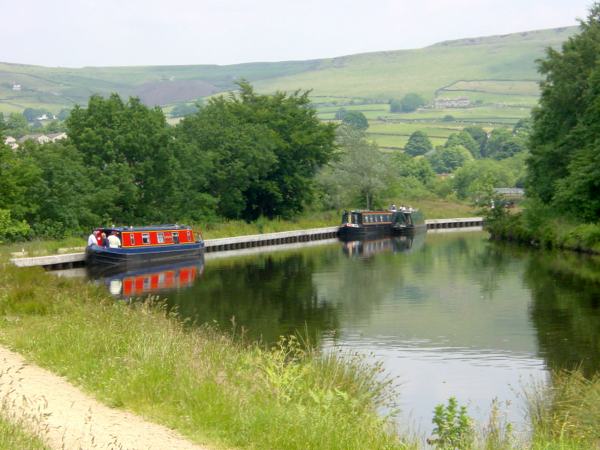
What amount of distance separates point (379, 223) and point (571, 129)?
3351cm

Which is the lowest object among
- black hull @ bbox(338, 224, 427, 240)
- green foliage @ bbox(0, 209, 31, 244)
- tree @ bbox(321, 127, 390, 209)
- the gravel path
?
black hull @ bbox(338, 224, 427, 240)

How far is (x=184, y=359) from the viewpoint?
1789 centimetres

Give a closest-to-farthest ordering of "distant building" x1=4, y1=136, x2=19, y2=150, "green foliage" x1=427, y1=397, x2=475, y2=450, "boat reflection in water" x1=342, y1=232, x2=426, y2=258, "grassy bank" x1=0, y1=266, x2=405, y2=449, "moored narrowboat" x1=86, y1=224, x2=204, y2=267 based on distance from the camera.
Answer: "grassy bank" x1=0, y1=266, x2=405, y2=449, "green foliage" x1=427, y1=397, x2=475, y2=450, "moored narrowboat" x1=86, y1=224, x2=204, y2=267, "distant building" x1=4, y1=136, x2=19, y2=150, "boat reflection in water" x1=342, y1=232, x2=426, y2=258

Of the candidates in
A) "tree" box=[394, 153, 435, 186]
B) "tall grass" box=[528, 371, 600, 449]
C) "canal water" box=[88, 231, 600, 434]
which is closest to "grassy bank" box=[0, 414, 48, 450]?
"tall grass" box=[528, 371, 600, 449]

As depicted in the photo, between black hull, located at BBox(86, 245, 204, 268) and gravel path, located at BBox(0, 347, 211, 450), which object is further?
black hull, located at BBox(86, 245, 204, 268)

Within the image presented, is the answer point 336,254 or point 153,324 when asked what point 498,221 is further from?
point 153,324

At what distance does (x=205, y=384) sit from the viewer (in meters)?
16.2

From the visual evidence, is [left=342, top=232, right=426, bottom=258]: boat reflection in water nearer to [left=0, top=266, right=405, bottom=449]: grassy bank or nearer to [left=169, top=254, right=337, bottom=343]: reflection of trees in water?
[left=169, top=254, right=337, bottom=343]: reflection of trees in water

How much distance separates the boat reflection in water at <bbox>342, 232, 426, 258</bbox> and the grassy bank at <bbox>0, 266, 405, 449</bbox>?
168 feet

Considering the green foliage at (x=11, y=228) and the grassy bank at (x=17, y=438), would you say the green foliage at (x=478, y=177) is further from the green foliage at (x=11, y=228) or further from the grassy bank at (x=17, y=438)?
the grassy bank at (x=17, y=438)

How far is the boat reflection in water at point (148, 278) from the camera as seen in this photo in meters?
48.7

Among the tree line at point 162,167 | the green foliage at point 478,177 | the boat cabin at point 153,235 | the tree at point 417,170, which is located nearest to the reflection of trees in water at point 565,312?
the boat cabin at point 153,235

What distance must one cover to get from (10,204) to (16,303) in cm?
2967

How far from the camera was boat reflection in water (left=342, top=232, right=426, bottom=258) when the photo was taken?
77150 millimetres
